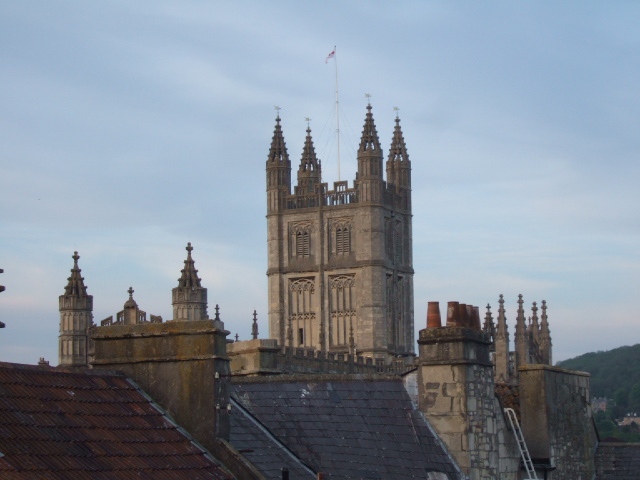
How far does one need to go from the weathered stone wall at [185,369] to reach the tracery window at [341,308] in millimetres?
76000

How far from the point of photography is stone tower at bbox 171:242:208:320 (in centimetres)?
5878

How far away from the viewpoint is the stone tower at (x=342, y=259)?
88688 millimetres

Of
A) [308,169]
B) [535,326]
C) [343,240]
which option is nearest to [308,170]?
[308,169]

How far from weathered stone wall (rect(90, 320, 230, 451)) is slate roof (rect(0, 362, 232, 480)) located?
14 centimetres

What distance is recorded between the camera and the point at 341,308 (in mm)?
89438

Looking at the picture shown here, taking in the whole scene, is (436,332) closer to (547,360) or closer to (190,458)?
(190,458)

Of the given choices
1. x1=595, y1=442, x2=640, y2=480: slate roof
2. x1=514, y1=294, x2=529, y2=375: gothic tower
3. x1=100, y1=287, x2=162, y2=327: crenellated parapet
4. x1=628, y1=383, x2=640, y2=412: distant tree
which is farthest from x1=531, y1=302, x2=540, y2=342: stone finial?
x1=628, y1=383, x2=640, y2=412: distant tree

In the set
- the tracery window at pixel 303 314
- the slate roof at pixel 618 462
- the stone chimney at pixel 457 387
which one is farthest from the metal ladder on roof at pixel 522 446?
the tracery window at pixel 303 314

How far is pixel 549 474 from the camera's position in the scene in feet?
61.4

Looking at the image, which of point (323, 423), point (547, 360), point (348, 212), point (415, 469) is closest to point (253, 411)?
point (323, 423)

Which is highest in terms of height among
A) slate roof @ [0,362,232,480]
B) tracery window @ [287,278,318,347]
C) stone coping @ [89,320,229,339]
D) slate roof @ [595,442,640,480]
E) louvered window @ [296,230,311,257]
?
louvered window @ [296,230,311,257]

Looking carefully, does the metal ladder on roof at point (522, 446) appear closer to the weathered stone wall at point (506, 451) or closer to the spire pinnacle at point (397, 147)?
the weathered stone wall at point (506, 451)

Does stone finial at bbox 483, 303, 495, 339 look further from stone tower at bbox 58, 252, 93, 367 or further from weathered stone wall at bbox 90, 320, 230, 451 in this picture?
weathered stone wall at bbox 90, 320, 230, 451

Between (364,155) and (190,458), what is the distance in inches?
3138
